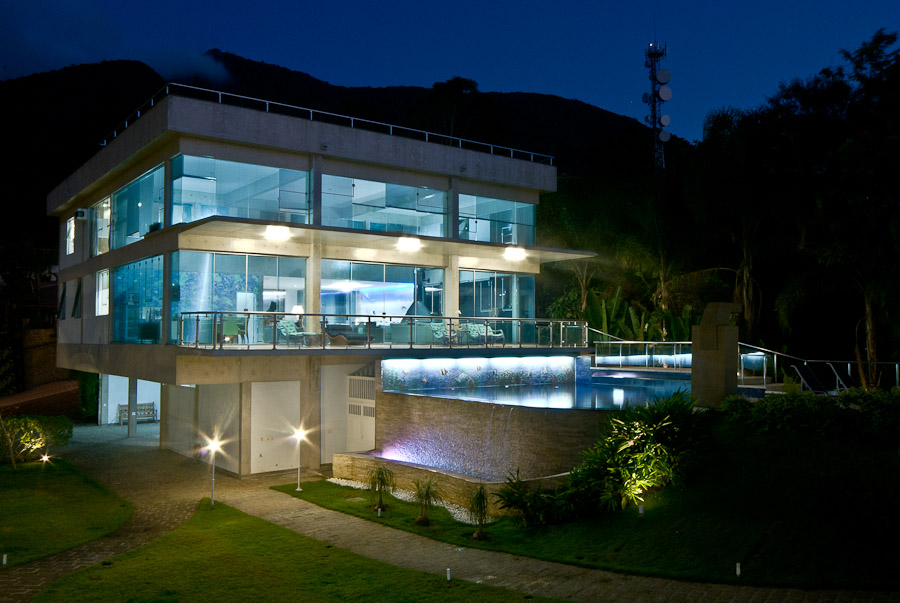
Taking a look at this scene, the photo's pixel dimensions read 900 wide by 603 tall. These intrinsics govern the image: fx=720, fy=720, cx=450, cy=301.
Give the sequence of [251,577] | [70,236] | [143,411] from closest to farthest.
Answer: [251,577]
[143,411]
[70,236]

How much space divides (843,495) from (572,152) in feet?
402

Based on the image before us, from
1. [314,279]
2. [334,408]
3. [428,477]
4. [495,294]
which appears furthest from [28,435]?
[495,294]

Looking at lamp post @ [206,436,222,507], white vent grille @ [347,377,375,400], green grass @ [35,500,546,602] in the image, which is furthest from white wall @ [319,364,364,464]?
green grass @ [35,500,546,602]

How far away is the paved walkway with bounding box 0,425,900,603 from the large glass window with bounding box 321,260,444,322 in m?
6.00

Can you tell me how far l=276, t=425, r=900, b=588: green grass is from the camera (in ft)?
33.3

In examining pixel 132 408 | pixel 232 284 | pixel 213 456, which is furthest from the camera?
pixel 132 408

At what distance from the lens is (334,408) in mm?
21734

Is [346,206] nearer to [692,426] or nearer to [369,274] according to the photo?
[369,274]

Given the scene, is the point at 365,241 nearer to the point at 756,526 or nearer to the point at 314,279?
the point at 314,279

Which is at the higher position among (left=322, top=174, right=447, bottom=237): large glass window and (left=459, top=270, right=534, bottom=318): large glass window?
(left=322, top=174, right=447, bottom=237): large glass window

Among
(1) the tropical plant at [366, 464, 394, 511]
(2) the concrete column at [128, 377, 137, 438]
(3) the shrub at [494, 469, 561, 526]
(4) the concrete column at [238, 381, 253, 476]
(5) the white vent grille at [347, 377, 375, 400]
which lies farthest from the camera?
(2) the concrete column at [128, 377, 137, 438]

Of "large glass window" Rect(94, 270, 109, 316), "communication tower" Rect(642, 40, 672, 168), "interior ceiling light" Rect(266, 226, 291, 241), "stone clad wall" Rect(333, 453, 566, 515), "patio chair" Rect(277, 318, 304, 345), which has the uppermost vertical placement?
"communication tower" Rect(642, 40, 672, 168)

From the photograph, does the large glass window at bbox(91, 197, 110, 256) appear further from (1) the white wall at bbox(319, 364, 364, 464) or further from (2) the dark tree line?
(2) the dark tree line

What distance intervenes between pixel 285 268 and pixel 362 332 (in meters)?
3.87
